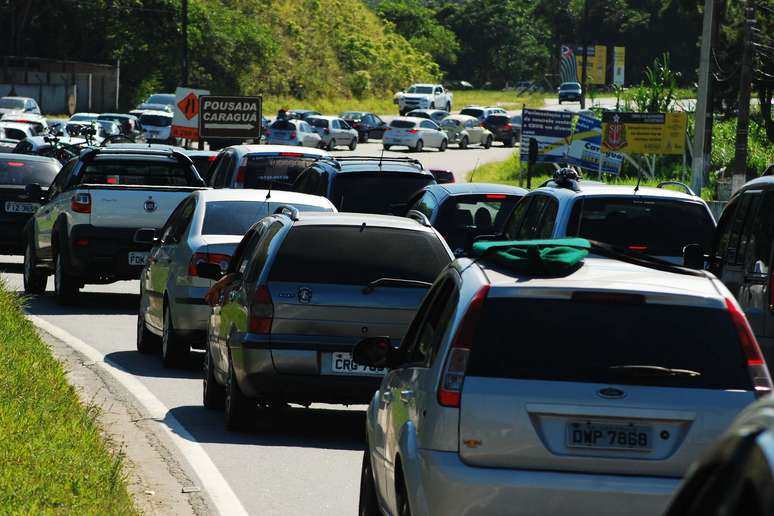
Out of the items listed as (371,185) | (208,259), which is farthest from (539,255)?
(371,185)

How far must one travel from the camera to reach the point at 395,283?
35.0 feet

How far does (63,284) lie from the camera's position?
752 inches

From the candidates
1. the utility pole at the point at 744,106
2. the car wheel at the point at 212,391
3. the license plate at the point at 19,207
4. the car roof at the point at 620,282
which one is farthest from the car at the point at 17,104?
the car roof at the point at 620,282

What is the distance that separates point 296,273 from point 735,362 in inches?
201

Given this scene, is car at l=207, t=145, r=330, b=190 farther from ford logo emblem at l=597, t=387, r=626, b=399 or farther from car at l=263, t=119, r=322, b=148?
car at l=263, t=119, r=322, b=148

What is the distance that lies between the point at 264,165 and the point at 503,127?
5721 centimetres

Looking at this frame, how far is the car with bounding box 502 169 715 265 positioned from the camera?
1283cm

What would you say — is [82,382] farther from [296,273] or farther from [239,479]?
[239,479]

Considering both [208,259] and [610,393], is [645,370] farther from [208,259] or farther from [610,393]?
[208,259]

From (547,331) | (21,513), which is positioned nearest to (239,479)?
(21,513)


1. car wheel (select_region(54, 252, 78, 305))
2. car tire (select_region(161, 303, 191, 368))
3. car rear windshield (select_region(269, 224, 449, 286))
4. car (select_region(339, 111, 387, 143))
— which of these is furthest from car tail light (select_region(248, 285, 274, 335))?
car (select_region(339, 111, 387, 143))

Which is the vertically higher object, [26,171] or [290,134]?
[26,171]

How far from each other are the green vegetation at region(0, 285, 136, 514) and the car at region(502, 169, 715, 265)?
4284 millimetres

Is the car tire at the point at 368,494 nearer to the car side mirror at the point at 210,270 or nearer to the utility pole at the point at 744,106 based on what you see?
the car side mirror at the point at 210,270
